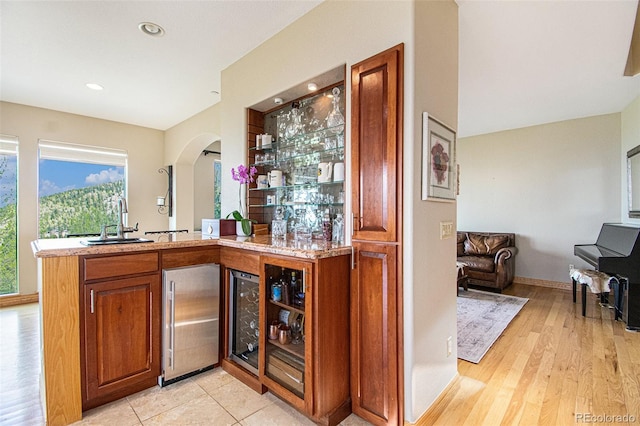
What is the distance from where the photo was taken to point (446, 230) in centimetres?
204

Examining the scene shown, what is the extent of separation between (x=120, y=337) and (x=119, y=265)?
1.54 feet

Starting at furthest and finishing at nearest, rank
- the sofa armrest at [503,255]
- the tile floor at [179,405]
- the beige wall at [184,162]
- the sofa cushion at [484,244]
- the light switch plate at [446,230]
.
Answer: the sofa cushion at [484,244] → the beige wall at [184,162] → the sofa armrest at [503,255] → the light switch plate at [446,230] → the tile floor at [179,405]

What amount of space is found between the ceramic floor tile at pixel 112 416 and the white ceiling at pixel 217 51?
2.76 meters

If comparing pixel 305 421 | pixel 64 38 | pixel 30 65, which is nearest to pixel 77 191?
pixel 30 65

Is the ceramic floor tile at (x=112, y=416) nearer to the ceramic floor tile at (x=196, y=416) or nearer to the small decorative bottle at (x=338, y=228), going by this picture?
the ceramic floor tile at (x=196, y=416)

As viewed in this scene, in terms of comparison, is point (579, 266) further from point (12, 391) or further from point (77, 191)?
point (77, 191)

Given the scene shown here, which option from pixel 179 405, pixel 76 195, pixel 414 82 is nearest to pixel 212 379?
pixel 179 405

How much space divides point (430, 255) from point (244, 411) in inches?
59.4

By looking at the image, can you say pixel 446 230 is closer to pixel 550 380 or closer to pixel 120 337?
pixel 550 380

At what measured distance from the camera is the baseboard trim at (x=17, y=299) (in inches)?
157

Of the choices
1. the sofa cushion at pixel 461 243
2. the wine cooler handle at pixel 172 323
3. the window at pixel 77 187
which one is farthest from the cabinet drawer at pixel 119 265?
the sofa cushion at pixel 461 243

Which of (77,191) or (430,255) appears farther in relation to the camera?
(77,191)

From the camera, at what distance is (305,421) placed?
1.78 metres

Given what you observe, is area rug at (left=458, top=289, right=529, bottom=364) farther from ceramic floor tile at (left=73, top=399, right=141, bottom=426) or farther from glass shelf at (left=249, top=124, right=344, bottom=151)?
ceramic floor tile at (left=73, top=399, right=141, bottom=426)
